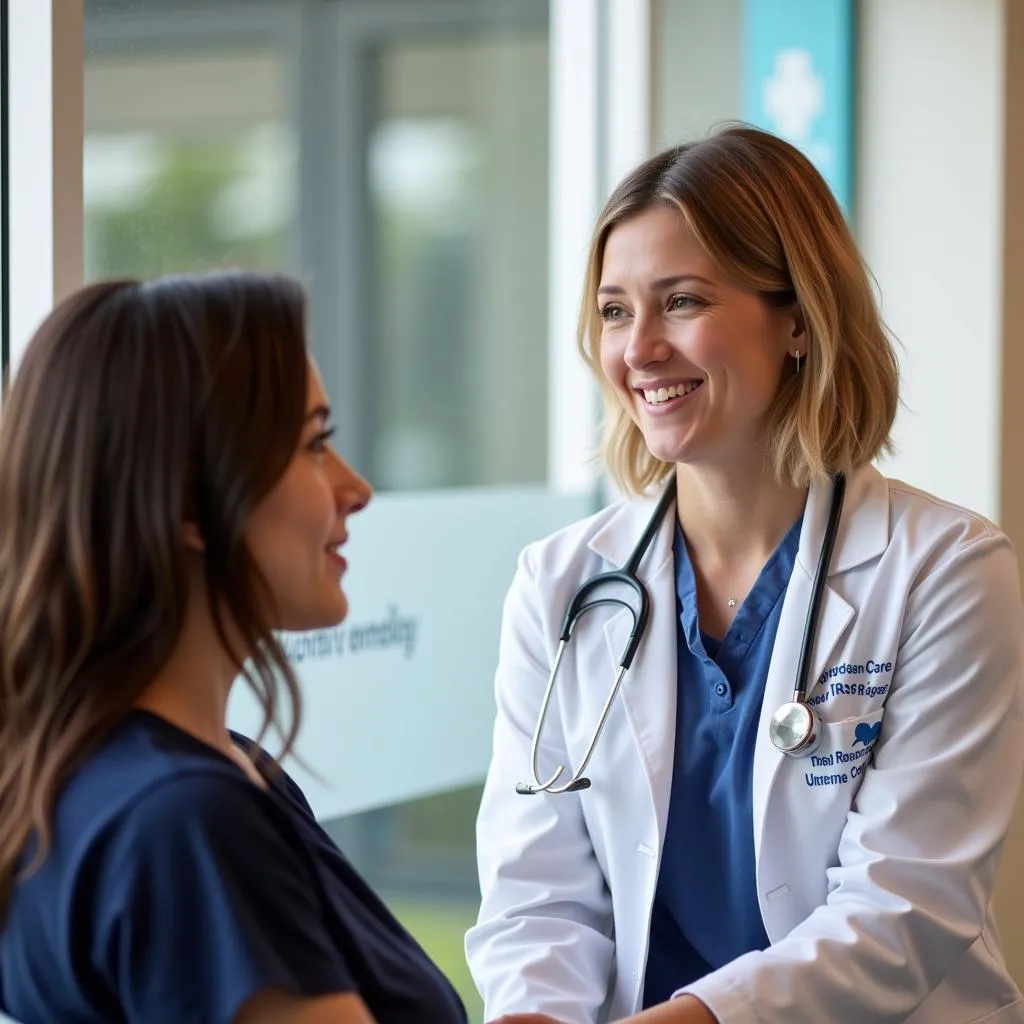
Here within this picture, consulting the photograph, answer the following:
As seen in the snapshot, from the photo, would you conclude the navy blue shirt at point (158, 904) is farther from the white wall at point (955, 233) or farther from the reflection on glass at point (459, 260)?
the reflection on glass at point (459, 260)

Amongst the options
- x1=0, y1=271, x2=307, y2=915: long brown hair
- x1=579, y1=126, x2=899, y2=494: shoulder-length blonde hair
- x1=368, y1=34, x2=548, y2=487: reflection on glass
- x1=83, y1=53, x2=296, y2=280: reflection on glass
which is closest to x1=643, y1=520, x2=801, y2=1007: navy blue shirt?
x1=579, y1=126, x2=899, y2=494: shoulder-length blonde hair

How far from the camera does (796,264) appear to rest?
5.29 feet

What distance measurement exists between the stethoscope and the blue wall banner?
55.5 inches

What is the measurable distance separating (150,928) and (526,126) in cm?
398

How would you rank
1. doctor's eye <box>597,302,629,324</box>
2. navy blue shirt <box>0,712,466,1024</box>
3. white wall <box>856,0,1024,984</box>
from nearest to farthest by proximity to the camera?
navy blue shirt <box>0,712,466,1024</box> < doctor's eye <box>597,302,629,324</box> < white wall <box>856,0,1024,984</box>

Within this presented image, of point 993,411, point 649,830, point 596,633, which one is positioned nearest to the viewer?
point 649,830

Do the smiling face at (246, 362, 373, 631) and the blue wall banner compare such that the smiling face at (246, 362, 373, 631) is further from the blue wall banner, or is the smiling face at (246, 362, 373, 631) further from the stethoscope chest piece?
the blue wall banner

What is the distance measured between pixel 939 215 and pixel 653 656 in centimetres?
163

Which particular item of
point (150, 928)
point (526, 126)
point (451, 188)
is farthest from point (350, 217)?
point (150, 928)

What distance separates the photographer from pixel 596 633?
1.68 m

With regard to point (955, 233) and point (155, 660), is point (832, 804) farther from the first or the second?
point (955, 233)

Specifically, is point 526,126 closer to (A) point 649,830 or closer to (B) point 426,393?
(B) point 426,393

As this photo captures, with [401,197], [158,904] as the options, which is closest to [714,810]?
[158,904]

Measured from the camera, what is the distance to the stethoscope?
1.50 metres
